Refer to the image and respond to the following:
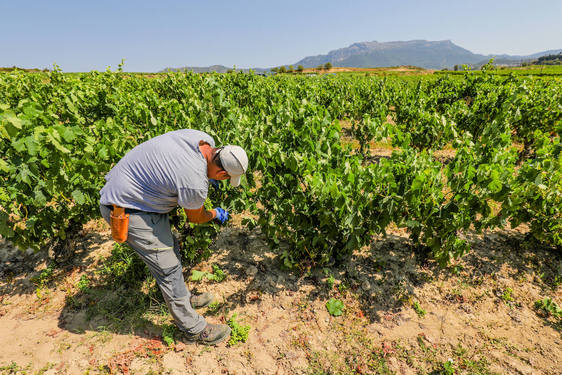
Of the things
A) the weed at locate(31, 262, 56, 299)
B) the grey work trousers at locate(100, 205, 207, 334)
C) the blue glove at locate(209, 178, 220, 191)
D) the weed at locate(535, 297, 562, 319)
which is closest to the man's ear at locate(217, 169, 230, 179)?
the blue glove at locate(209, 178, 220, 191)

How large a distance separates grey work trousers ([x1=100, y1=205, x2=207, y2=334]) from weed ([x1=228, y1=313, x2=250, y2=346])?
393mm

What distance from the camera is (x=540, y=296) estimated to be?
12.2 ft

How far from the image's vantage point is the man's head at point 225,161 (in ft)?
8.56

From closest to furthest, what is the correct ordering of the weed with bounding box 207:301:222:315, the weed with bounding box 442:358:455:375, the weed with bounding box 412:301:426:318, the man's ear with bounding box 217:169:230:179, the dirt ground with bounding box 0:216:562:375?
1. the man's ear with bounding box 217:169:230:179
2. the weed with bounding box 442:358:455:375
3. the dirt ground with bounding box 0:216:562:375
4. the weed with bounding box 412:301:426:318
5. the weed with bounding box 207:301:222:315

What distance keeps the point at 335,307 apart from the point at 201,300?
73.3 inches

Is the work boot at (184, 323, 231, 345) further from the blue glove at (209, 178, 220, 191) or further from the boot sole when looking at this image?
the blue glove at (209, 178, 220, 191)

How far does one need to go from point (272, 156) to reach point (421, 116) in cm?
557

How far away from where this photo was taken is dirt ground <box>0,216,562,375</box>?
299 centimetres

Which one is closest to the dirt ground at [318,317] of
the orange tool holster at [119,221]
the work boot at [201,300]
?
the work boot at [201,300]

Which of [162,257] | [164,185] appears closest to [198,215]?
[164,185]

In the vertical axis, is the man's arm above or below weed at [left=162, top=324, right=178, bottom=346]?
above

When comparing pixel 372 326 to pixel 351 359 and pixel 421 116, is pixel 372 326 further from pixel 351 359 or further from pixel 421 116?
pixel 421 116

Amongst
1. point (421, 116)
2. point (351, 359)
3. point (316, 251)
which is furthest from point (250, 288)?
point (421, 116)

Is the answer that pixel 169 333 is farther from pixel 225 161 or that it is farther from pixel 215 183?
pixel 225 161
